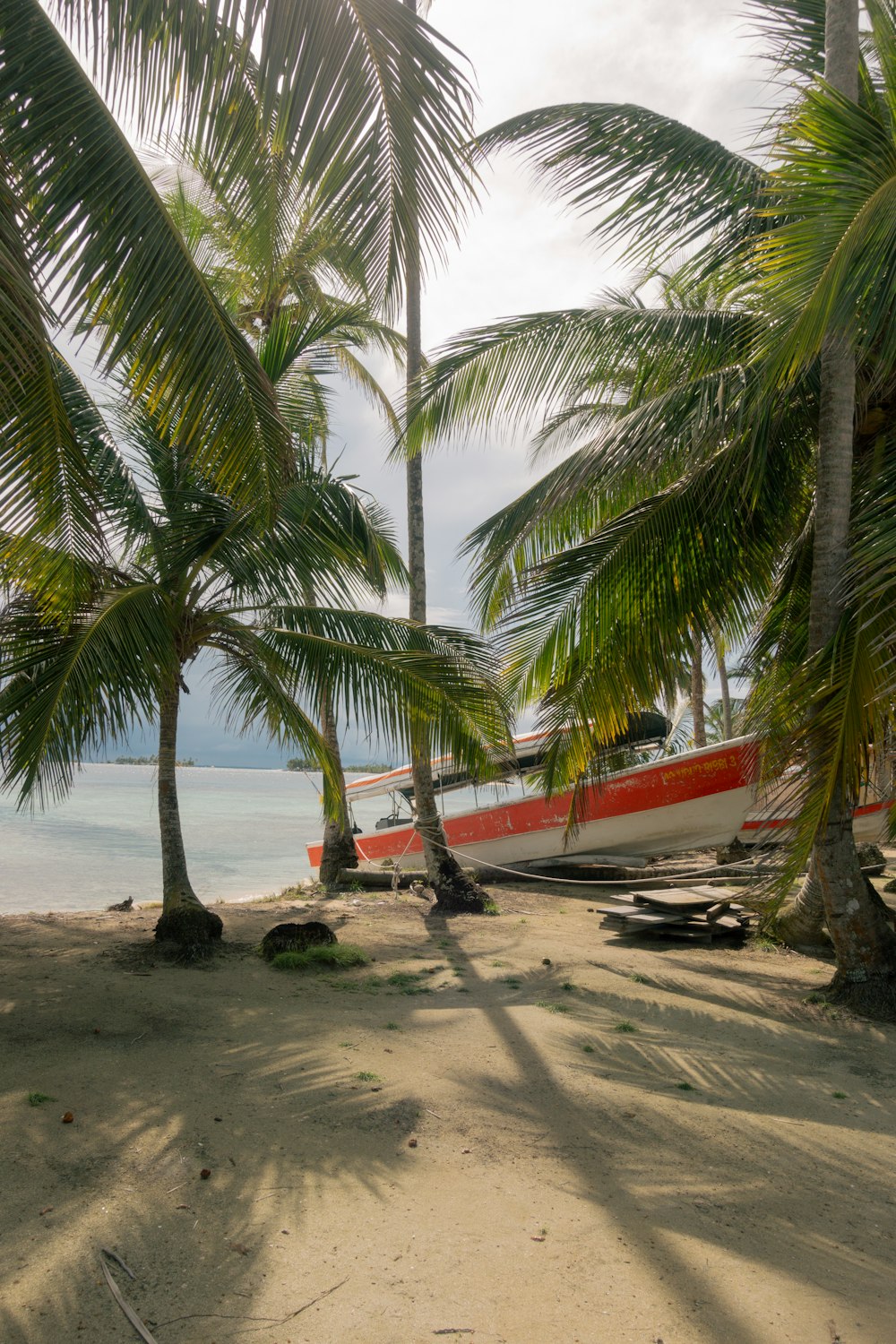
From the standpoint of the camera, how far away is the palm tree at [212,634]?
249 inches

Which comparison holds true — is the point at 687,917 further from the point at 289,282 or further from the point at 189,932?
the point at 289,282

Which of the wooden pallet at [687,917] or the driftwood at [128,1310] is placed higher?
the wooden pallet at [687,917]

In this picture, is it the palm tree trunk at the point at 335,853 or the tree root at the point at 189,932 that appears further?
the palm tree trunk at the point at 335,853

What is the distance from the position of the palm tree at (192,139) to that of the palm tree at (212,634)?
7.64 ft

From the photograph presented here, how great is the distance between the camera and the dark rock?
726 centimetres

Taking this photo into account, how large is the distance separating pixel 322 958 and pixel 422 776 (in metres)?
3.76

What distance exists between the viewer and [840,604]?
18.7 feet

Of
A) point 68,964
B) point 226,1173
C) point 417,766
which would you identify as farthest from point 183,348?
point 417,766

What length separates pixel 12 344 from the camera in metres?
3.54

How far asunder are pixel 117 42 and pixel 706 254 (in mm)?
4714

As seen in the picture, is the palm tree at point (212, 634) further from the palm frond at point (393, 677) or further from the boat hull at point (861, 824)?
the boat hull at point (861, 824)

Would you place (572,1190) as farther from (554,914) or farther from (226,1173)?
(554,914)

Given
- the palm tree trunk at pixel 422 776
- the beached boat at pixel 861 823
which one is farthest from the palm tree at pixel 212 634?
the beached boat at pixel 861 823

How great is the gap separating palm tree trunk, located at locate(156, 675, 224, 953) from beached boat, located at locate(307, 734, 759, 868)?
177 inches
